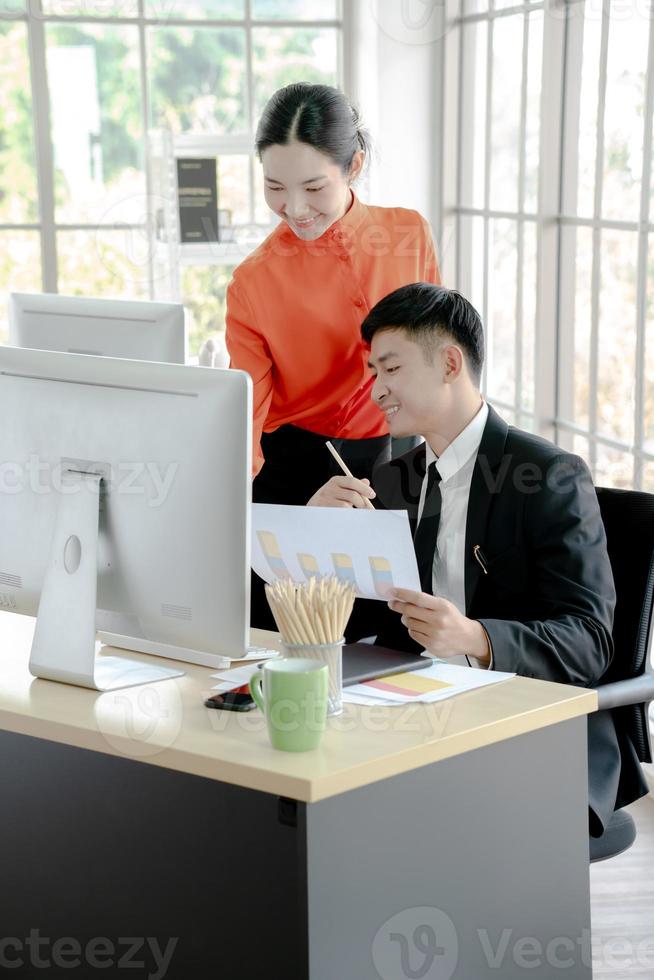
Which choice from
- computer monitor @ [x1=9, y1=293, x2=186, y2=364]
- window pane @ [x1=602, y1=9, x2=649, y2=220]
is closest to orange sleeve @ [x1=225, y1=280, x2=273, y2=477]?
computer monitor @ [x1=9, y1=293, x2=186, y2=364]

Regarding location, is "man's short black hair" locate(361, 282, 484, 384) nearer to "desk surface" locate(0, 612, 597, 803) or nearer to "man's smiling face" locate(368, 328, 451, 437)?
"man's smiling face" locate(368, 328, 451, 437)

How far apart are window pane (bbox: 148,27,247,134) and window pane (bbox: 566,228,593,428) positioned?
A: 1.76 m

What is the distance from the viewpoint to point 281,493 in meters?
2.95

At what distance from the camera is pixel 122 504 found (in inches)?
70.6

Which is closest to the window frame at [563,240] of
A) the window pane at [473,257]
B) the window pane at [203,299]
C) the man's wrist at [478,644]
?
the window pane at [473,257]

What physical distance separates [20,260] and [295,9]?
4.64ft

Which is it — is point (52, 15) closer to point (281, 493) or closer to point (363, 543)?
point (281, 493)

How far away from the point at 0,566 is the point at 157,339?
537 mm

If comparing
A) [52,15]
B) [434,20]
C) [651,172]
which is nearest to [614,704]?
[651,172]

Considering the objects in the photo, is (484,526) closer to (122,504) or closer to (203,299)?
(122,504)

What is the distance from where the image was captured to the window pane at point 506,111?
13.1 ft

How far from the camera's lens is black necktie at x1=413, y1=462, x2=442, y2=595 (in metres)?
2.22

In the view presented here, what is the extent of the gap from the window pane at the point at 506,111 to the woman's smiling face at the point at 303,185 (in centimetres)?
162

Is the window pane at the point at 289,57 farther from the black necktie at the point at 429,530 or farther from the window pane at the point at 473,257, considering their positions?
the black necktie at the point at 429,530
